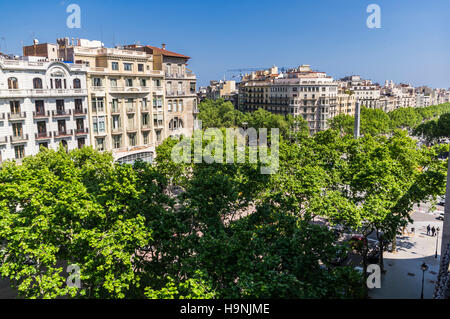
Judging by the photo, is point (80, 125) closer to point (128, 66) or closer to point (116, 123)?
point (116, 123)

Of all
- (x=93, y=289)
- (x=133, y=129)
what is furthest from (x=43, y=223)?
(x=133, y=129)

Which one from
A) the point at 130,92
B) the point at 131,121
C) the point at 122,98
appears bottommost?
the point at 131,121

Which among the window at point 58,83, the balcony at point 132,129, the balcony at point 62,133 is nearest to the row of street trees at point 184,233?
the balcony at point 62,133

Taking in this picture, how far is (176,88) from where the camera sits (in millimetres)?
64625

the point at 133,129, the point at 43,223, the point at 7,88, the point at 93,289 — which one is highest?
the point at 7,88

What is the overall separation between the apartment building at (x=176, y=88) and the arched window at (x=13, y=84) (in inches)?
890

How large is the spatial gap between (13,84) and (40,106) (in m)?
3.90

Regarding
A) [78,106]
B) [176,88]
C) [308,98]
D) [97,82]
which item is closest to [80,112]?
[78,106]

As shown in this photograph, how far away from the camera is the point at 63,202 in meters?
21.4

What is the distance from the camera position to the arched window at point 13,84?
143 ft

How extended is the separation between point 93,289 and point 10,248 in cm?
504
